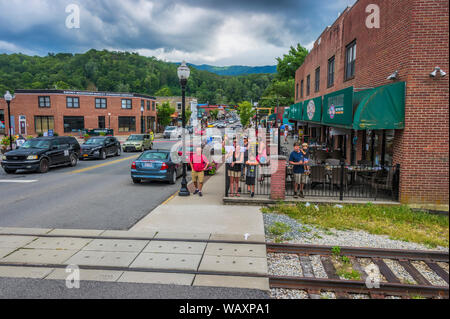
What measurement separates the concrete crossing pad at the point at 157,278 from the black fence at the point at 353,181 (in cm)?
600

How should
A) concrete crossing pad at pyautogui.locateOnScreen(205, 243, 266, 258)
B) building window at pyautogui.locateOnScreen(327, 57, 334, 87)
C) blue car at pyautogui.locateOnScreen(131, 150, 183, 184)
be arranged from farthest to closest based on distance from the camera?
1. building window at pyautogui.locateOnScreen(327, 57, 334, 87)
2. blue car at pyautogui.locateOnScreen(131, 150, 183, 184)
3. concrete crossing pad at pyautogui.locateOnScreen(205, 243, 266, 258)

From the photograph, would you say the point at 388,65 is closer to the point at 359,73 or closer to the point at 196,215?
the point at 359,73

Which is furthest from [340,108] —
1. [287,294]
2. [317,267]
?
[287,294]

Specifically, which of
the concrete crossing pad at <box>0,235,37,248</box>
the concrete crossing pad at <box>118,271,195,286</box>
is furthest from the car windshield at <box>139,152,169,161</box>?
the concrete crossing pad at <box>118,271,195,286</box>

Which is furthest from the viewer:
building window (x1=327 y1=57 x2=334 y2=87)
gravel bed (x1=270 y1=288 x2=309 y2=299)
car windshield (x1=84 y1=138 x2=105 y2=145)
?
car windshield (x1=84 y1=138 x2=105 y2=145)

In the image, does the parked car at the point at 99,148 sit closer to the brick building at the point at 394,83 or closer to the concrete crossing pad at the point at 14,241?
the brick building at the point at 394,83

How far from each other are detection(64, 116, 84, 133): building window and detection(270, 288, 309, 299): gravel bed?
2147 inches

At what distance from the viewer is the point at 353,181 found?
11.7 m

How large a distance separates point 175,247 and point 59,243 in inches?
97.7

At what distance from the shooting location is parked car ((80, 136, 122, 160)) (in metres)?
23.2

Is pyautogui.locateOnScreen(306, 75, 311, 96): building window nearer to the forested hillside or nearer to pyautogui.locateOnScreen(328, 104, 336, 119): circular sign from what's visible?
pyautogui.locateOnScreen(328, 104, 336, 119): circular sign

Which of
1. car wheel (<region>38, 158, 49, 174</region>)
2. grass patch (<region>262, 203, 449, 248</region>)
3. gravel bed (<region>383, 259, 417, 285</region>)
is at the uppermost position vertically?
car wheel (<region>38, 158, 49, 174</region>)

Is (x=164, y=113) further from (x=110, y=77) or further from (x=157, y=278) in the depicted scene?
(x=157, y=278)

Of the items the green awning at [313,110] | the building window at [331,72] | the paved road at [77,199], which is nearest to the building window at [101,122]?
the paved road at [77,199]
